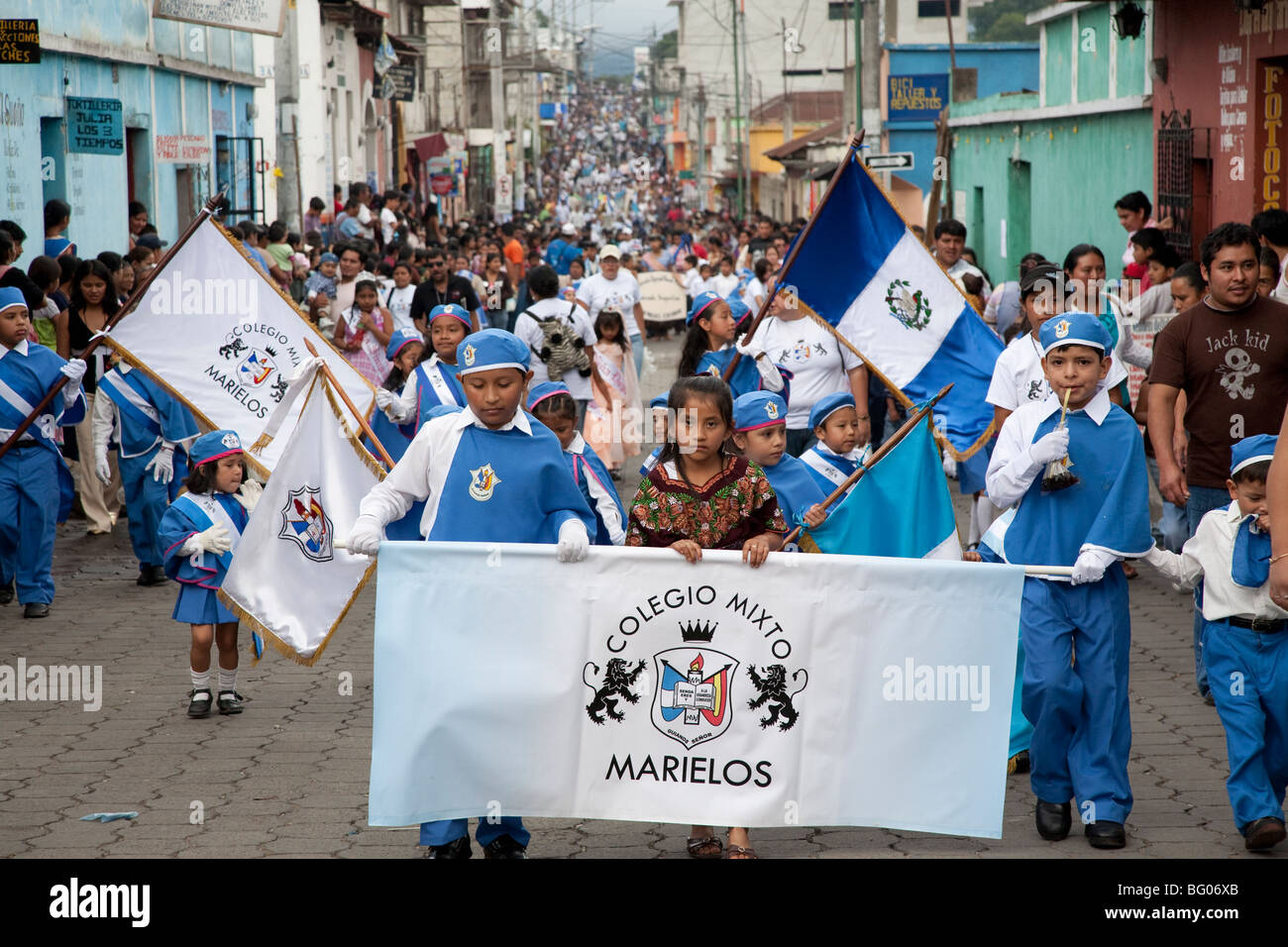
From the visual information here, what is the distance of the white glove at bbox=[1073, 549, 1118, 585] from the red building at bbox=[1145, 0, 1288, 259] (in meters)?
9.74

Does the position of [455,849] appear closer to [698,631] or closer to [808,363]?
[698,631]

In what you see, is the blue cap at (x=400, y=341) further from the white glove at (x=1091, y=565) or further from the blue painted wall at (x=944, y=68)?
the blue painted wall at (x=944, y=68)

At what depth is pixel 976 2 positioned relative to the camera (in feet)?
197

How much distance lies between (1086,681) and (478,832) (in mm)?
2130

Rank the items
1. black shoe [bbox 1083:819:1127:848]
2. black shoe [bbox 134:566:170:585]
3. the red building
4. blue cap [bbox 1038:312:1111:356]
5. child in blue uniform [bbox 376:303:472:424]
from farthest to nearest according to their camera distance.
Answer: the red building
black shoe [bbox 134:566:170:585]
child in blue uniform [bbox 376:303:472:424]
blue cap [bbox 1038:312:1111:356]
black shoe [bbox 1083:819:1127:848]

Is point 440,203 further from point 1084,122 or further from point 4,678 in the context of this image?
point 4,678

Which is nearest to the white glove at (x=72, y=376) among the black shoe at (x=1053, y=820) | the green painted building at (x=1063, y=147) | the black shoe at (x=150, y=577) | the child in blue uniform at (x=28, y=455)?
the child in blue uniform at (x=28, y=455)

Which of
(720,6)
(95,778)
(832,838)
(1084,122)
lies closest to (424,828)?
(832,838)

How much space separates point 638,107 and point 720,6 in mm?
92549

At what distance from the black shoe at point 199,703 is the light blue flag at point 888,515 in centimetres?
303

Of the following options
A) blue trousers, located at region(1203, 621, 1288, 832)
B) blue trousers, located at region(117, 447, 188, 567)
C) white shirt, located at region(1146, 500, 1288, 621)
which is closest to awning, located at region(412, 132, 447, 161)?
blue trousers, located at region(117, 447, 188, 567)

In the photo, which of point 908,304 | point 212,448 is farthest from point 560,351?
point 212,448

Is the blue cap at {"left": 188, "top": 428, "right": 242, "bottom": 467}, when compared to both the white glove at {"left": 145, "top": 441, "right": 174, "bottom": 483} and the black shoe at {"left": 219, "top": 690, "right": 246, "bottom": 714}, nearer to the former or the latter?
the black shoe at {"left": 219, "top": 690, "right": 246, "bottom": 714}

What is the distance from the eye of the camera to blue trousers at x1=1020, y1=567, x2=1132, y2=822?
559cm
